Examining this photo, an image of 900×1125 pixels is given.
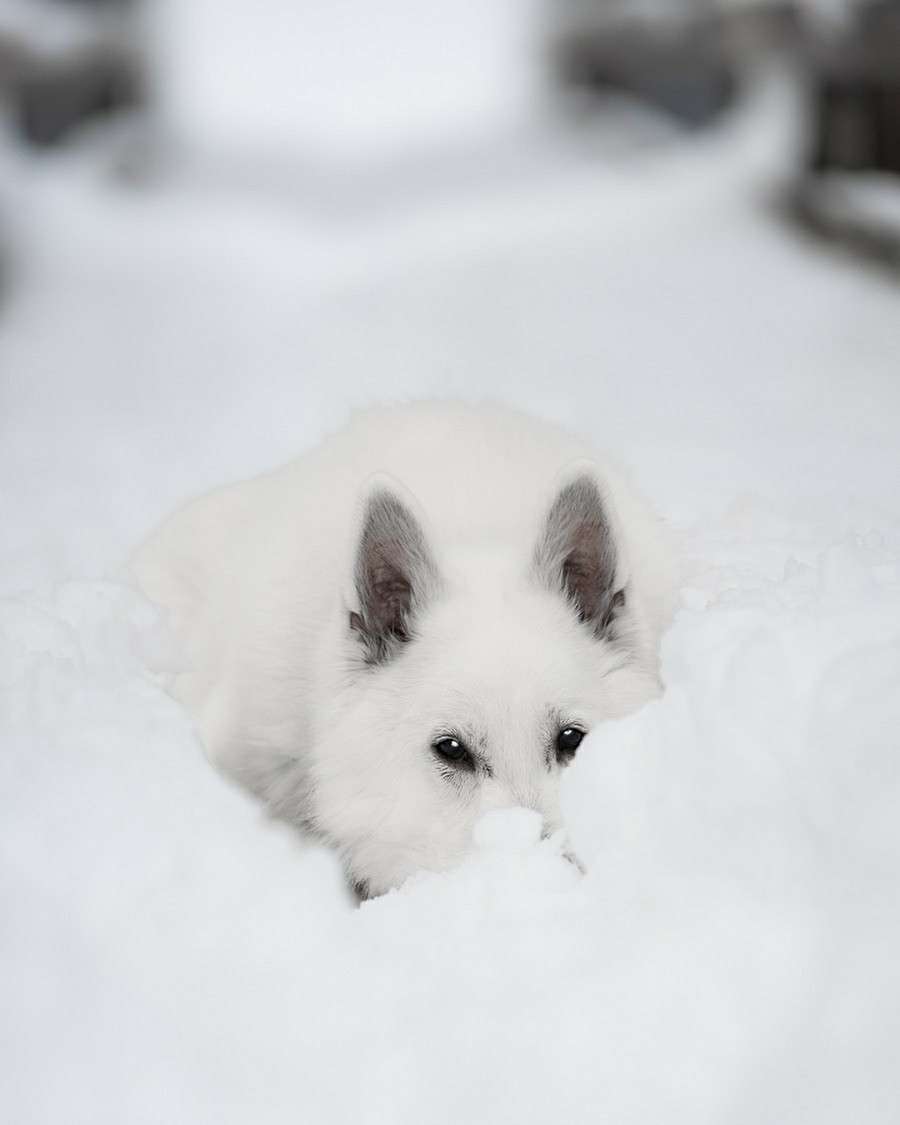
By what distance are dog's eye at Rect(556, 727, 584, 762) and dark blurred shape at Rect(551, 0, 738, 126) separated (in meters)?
13.9

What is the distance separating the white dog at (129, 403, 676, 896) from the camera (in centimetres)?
253

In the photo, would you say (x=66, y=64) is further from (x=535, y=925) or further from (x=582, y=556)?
(x=535, y=925)

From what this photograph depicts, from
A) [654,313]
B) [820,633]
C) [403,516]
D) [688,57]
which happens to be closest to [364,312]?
[654,313]

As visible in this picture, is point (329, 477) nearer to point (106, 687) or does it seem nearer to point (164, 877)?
point (106, 687)

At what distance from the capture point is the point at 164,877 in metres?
2.18

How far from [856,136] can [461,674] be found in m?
8.06

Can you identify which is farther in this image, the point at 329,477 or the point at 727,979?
the point at 329,477

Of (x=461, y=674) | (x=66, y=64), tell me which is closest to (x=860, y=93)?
(x=461, y=674)

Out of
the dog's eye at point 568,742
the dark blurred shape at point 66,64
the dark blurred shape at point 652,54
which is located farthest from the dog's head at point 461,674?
the dark blurred shape at point 652,54

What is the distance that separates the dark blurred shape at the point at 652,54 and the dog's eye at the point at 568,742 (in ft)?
45.5

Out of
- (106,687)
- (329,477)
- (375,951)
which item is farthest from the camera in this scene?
(329,477)

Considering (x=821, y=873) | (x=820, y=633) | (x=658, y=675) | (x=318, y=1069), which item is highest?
(x=820, y=633)

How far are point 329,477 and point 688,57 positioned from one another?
1430cm

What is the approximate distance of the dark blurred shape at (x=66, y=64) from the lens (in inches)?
530
